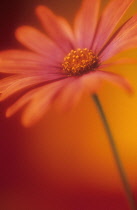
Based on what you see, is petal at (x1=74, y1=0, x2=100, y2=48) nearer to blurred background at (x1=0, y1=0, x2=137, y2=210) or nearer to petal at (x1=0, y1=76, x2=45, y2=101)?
blurred background at (x1=0, y1=0, x2=137, y2=210)

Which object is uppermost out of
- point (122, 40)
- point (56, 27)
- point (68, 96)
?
point (56, 27)

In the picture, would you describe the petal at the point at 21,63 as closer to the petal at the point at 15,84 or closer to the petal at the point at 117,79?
the petal at the point at 15,84

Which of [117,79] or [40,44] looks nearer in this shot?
[117,79]

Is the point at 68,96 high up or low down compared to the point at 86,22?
down

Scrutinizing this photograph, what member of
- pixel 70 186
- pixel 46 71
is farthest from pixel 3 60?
pixel 70 186

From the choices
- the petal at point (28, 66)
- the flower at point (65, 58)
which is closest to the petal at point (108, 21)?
the flower at point (65, 58)

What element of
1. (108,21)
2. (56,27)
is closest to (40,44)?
(56,27)

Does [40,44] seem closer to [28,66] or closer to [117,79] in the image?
[28,66]
